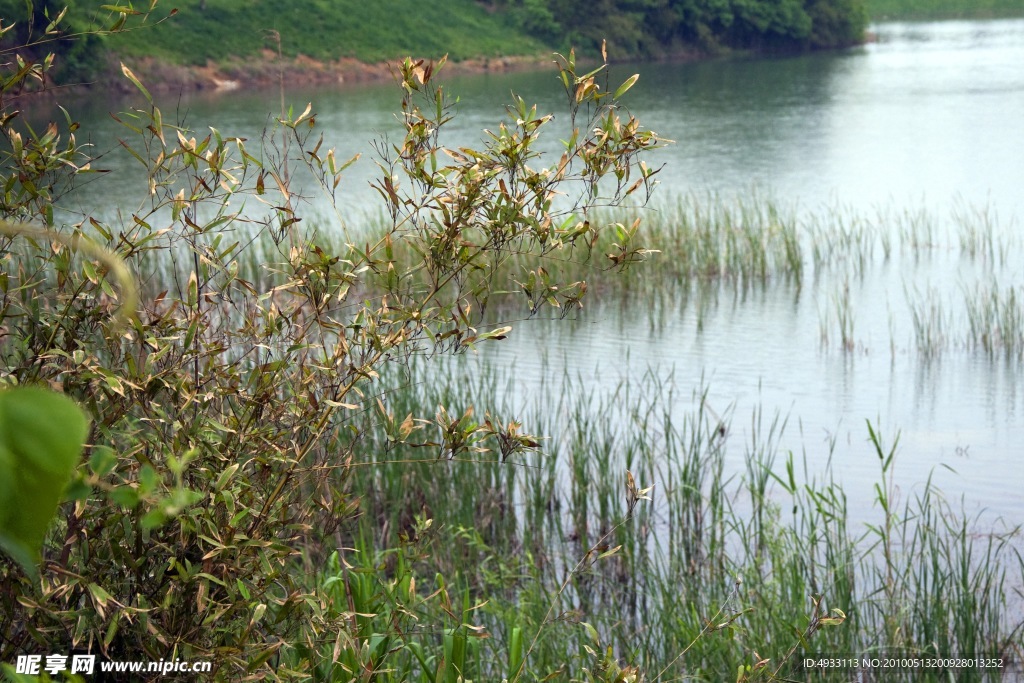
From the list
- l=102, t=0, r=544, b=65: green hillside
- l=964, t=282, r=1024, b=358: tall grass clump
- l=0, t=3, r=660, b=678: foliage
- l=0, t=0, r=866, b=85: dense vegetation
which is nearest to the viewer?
l=0, t=3, r=660, b=678: foliage

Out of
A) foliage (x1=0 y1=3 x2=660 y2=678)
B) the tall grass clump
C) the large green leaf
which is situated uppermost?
the large green leaf

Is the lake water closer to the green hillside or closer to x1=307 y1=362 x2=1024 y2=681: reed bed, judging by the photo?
x1=307 y1=362 x2=1024 y2=681: reed bed

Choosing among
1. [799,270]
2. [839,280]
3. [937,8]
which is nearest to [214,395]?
[799,270]

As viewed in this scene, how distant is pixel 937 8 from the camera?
72.2 metres

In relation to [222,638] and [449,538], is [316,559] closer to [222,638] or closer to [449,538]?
[449,538]

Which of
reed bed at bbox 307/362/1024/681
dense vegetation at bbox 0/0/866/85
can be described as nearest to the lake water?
reed bed at bbox 307/362/1024/681

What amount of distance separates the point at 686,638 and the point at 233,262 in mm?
1978

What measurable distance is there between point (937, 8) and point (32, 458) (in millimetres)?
81566

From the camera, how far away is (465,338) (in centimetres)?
210

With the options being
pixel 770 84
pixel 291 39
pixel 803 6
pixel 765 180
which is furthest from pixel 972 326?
pixel 803 6

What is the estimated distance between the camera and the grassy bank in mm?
64688

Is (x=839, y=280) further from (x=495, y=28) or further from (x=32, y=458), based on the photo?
(x=495, y=28)

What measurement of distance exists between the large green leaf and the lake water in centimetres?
180

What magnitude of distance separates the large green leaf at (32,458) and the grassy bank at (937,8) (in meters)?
71.6
